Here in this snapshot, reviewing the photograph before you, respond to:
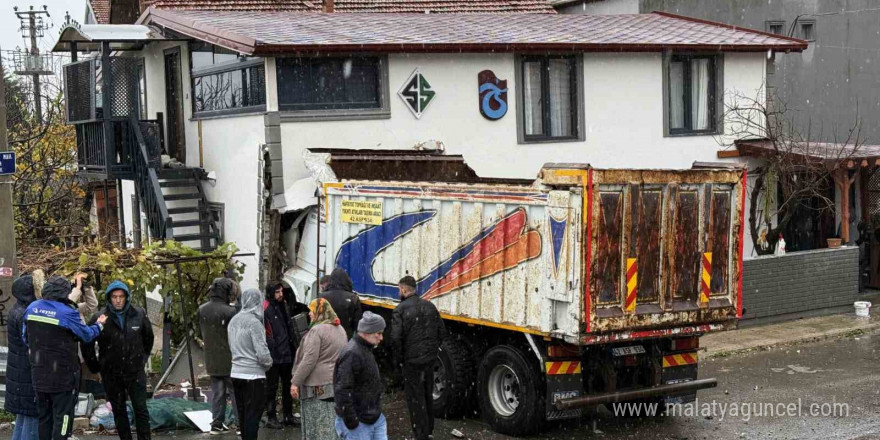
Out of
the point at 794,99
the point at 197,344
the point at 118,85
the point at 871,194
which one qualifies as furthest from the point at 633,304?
the point at 794,99

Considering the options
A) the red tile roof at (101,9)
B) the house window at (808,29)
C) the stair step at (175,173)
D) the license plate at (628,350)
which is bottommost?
the license plate at (628,350)

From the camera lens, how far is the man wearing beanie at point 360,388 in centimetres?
824

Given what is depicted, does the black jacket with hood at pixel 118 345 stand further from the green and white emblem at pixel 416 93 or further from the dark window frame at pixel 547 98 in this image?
the dark window frame at pixel 547 98

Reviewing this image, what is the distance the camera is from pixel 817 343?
52.5 ft

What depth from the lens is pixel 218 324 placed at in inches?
420

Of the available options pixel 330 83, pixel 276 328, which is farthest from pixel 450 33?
pixel 276 328

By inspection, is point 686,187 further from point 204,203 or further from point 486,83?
point 204,203

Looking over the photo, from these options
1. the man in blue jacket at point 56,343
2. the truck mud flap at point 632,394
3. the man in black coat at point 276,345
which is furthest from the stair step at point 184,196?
the truck mud flap at point 632,394

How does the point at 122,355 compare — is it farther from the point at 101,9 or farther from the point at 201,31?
the point at 101,9

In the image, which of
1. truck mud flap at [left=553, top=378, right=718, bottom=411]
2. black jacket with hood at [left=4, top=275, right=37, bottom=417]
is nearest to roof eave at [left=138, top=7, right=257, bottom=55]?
black jacket with hood at [left=4, top=275, right=37, bottom=417]

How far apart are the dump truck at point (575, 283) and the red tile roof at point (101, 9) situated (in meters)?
17.5

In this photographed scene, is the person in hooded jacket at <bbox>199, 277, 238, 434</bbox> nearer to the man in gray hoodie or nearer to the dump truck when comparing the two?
the man in gray hoodie

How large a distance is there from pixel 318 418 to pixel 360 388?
1365mm

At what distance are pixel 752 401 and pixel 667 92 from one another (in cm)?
857
